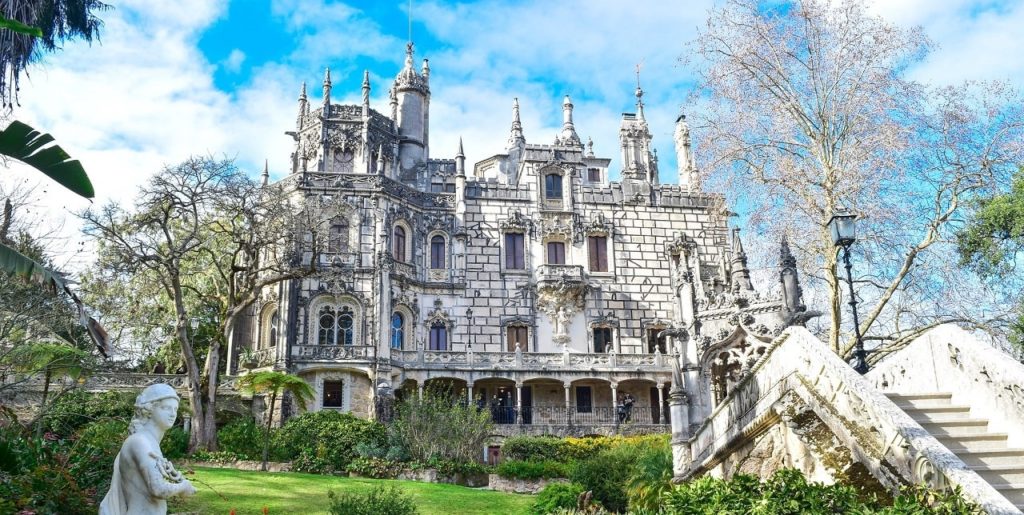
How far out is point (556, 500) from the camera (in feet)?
53.4

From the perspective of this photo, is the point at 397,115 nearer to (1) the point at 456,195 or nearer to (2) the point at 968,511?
(1) the point at 456,195

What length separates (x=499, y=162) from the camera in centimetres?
5372

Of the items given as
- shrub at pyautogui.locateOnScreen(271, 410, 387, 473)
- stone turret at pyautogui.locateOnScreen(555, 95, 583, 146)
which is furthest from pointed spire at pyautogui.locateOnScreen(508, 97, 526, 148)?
shrub at pyautogui.locateOnScreen(271, 410, 387, 473)

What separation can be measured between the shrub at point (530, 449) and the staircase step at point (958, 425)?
19162 mm

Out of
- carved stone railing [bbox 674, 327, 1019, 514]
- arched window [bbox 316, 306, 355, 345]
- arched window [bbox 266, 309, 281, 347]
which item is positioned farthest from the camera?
arched window [bbox 316, 306, 355, 345]

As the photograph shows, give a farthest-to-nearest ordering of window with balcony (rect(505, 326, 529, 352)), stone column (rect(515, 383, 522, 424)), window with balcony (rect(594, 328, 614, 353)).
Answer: window with balcony (rect(594, 328, 614, 353))
window with balcony (rect(505, 326, 529, 352))
stone column (rect(515, 383, 522, 424))

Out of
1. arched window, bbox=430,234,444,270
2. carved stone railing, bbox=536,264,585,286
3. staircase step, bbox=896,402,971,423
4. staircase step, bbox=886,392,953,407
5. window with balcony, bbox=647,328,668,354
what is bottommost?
staircase step, bbox=896,402,971,423

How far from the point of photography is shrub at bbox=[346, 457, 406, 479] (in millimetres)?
23578

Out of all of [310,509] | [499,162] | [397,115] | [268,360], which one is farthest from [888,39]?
[499,162]

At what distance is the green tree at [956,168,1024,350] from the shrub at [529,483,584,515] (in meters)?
11.8

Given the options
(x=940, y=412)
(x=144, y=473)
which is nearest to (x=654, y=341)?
(x=940, y=412)

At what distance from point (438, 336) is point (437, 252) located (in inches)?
155

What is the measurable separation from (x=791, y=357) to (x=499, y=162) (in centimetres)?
4285

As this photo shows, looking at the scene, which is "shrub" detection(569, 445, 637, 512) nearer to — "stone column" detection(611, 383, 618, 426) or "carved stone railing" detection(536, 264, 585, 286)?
"stone column" detection(611, 383, 618, 426)
